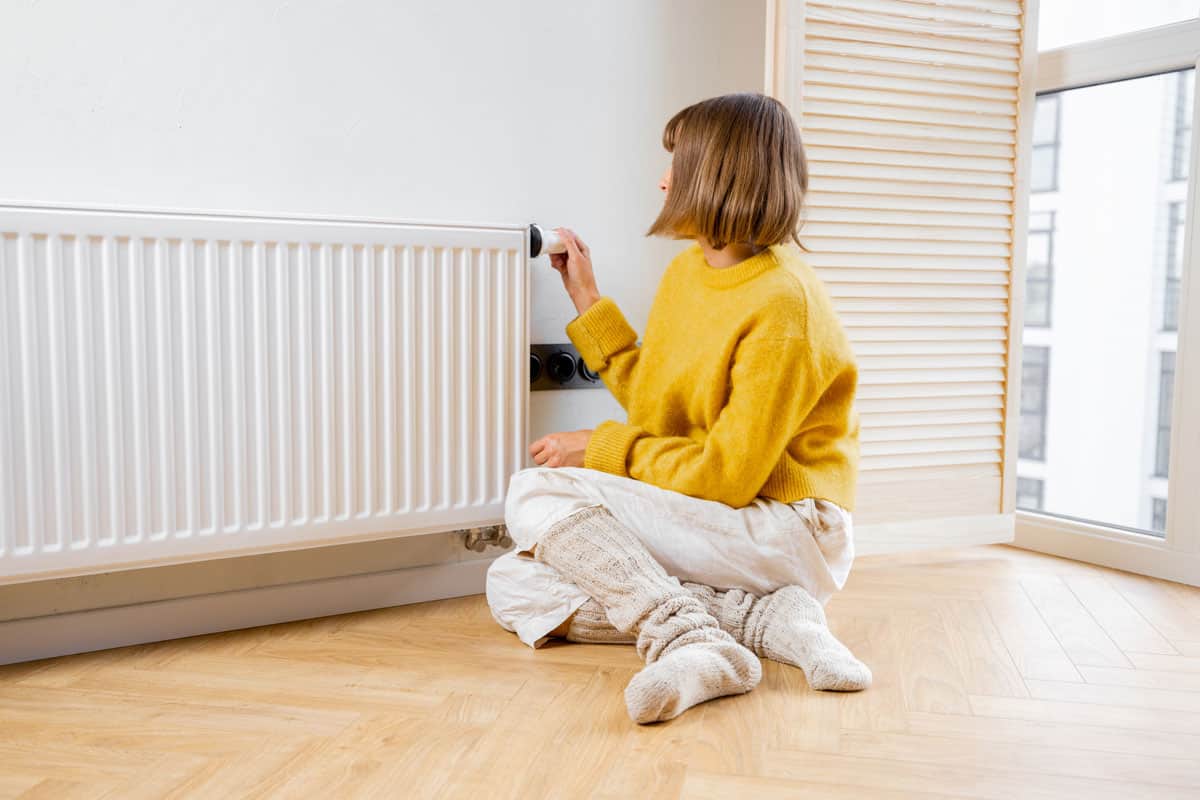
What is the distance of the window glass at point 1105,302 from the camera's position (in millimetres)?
1872

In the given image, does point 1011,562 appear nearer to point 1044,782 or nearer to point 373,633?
point 1044,782

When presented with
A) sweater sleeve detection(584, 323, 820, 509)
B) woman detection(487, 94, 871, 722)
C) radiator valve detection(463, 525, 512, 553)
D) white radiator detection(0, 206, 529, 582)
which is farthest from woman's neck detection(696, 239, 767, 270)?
radiator valve detection(463, 525, 512, 553)

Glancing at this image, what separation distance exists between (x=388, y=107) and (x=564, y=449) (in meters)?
0.56

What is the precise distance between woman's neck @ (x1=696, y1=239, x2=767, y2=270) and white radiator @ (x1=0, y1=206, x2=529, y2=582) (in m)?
0.28

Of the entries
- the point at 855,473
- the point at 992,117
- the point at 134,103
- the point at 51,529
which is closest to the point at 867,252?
the point at 992,117

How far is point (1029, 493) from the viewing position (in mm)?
2193

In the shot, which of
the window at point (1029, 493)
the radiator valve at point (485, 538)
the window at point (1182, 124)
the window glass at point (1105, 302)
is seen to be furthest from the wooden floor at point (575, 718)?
the window at point (1182, 124)

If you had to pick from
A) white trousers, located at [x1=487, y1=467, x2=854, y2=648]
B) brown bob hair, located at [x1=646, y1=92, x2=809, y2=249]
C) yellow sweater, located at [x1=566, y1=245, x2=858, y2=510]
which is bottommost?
white trousers, located at [x1=487, y1=467, x2=854, y2=648]

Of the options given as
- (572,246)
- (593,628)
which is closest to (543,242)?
(572,246)

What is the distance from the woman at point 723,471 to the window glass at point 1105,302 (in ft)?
2.71

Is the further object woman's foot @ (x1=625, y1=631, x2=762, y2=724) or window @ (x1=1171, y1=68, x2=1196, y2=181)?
window @ (x1=1171, y1=68, x2=1196, y2=181)

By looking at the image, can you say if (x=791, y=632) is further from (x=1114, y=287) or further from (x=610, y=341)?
(x=1114, y=287)

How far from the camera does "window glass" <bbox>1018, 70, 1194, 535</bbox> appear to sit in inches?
73.7

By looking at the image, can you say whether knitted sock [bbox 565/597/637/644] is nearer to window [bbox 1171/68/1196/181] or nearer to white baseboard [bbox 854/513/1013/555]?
white baseboard [bbox 854/513/1013/555]
